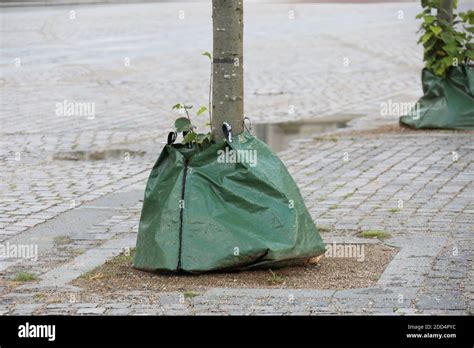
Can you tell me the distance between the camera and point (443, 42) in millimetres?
13422

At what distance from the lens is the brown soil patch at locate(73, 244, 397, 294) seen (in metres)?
A: 7.05

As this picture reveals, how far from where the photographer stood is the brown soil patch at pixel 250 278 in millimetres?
7051

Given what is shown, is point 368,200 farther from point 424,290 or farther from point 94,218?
point 424,290

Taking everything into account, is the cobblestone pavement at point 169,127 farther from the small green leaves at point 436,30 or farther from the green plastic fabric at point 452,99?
the small green leaves at point 436,30

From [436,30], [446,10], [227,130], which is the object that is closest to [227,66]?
[227,130]

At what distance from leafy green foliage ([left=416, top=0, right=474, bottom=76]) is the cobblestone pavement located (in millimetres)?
816

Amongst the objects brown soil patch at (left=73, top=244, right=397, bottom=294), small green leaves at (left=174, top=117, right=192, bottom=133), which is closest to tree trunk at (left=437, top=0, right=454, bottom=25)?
brown soil patch at (left=73, top=244, right=397, bottom=294)

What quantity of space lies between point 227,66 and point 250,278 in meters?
1.35

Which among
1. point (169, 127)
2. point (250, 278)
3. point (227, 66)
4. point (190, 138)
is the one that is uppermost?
point (227, 66)

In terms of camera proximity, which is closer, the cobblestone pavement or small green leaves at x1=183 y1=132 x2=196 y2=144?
the cobblestone pavement

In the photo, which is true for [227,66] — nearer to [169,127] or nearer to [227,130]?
[227,130]

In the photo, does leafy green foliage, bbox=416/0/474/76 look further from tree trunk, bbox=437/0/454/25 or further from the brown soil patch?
the brown soil patch

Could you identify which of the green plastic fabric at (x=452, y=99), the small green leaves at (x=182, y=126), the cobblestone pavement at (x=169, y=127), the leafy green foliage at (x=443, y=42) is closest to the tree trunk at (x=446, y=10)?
the leafy green foliage at (x=443, y=42)
